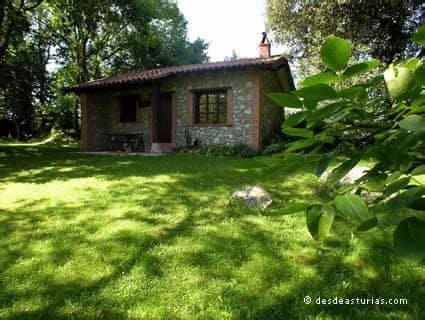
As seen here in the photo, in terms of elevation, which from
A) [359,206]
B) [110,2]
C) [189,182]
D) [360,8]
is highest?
[110,2]

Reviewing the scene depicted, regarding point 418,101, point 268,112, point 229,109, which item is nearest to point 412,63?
point 418,101

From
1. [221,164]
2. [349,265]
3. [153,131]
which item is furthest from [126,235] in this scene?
[153,131]

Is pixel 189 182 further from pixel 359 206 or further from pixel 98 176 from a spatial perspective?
pixel 359 206

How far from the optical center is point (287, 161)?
63 centimetres

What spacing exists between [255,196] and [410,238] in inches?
193

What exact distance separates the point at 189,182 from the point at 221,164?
2369 millimetres

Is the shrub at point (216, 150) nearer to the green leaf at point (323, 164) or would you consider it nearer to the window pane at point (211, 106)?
the window pane at point (211, 106)

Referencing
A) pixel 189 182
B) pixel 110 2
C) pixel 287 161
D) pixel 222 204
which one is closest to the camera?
pixel 287 161

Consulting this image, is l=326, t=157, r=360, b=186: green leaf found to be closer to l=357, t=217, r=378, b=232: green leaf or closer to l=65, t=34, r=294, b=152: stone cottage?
l=357, t=217, r=378, b=232: green leaf

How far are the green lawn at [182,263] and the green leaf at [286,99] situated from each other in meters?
1.32

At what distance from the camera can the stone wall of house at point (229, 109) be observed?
1200 cm

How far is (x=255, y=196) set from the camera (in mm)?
5336

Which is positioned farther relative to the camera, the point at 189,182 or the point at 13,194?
the point at 189,182

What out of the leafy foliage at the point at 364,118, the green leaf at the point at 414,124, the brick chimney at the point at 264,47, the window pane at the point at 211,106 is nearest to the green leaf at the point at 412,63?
the leafy foliage at the point at 364,118
